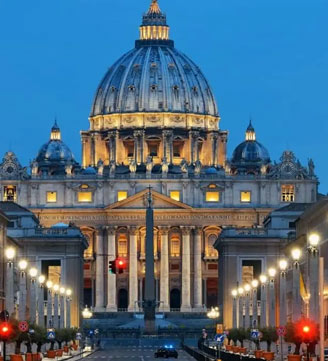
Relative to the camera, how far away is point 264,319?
131500mm

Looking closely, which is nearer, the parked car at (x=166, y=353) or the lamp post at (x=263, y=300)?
the parked car at (x=166, y=353)

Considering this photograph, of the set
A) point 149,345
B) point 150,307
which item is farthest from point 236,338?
point 150,307

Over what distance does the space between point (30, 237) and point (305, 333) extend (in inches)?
4629

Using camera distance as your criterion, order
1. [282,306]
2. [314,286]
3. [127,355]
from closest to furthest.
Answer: [314,286] < [282,306] < [127,355]

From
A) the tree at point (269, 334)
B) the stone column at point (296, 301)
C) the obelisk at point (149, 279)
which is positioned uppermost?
the obelisk at point (149, 279)

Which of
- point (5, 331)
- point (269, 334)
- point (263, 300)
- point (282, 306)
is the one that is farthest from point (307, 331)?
point (263, 300)

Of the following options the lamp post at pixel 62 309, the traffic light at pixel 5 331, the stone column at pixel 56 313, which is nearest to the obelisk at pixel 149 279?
the lamp post at pixel 62 309

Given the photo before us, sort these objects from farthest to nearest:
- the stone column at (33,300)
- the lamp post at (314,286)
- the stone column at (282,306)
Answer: the stone column at (33,300) < the stone column at (282,306) < the lamp post at (314,286)

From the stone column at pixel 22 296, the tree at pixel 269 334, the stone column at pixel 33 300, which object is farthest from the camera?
the stone column at pixel 33 300

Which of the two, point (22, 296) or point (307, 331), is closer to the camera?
point (307, 331)

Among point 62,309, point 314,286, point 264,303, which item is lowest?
point 314,286

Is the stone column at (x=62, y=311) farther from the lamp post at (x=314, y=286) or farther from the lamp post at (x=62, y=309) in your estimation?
the lamp post at (x=314, y=286)

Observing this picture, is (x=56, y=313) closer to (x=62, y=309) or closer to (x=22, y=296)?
(x=62, y=309)

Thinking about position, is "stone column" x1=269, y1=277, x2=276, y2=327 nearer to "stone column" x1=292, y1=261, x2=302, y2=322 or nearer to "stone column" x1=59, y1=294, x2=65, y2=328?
"stone column" x1=292, y1=261, x2=302, y2=322
